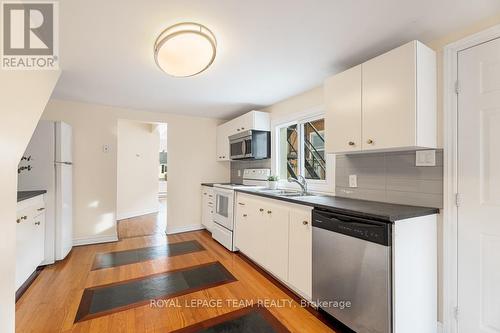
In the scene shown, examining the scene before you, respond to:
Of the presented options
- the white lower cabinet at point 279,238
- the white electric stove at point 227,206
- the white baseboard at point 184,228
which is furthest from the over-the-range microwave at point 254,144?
the white baseboard at point 184,228

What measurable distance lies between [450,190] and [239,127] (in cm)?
281

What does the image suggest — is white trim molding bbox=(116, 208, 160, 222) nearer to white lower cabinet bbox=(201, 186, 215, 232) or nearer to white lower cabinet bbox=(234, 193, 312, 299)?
white lower cabinet bbox=(201, 186, 215, 232)

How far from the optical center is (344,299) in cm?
162

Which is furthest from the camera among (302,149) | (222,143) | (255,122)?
(222,143)

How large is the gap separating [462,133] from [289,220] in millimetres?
1453

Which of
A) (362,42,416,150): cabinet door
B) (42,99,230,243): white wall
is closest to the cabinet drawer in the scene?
(42,99,230,243): white wall

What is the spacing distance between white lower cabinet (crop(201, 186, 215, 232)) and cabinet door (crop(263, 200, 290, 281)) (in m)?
1.61

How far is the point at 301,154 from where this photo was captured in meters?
3.16

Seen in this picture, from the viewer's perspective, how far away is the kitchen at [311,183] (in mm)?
1463

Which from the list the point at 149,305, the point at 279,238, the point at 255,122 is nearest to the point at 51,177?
the point at 149,305

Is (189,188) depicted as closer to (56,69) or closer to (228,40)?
(56,69)

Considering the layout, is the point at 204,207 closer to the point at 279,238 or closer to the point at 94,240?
the point at 94,240

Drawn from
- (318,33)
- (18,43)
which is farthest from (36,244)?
(318,33)

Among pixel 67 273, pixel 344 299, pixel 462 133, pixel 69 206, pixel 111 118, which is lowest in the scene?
pixel 67 273
